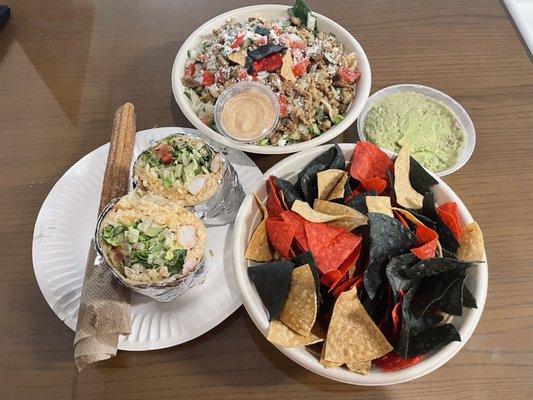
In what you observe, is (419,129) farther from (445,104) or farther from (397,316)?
(397,316)

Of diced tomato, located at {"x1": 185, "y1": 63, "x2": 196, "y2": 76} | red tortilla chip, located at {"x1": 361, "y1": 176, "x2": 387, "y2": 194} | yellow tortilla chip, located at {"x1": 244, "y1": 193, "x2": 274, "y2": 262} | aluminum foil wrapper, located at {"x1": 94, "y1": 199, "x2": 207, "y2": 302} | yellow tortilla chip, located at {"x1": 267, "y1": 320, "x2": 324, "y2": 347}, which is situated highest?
red tortilla chip, located at {"x1": 361, "y1": 176, "x2": 387, "y2": 194}

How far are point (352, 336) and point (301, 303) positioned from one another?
0.35ft

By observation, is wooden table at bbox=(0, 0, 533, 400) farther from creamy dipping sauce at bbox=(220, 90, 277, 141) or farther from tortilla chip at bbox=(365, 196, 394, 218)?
tortilla chip at bbox=(365, 196, 394, 218)

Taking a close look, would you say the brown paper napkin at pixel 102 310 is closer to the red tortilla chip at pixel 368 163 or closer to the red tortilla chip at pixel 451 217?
the red tortilla chip at pixel 368 163

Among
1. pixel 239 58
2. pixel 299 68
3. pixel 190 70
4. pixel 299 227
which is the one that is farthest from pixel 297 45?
pixel 299 227

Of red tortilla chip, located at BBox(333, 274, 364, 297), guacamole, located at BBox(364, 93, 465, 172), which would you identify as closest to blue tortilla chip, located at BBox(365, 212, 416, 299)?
red tortilla chip, located at BBox(333, 274, 364, 297)

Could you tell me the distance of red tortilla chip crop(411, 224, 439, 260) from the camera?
2.79 ft

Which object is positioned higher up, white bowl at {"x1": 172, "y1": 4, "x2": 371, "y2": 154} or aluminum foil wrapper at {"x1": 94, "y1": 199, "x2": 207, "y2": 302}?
white bowl at {"x1": 172, "y1": 4, "x2": 371, "y2": 154}

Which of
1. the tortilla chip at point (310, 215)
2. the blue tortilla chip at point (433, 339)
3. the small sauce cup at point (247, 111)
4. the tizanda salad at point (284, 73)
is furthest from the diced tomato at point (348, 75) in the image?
the blue tortilla chip at point (433, 339)

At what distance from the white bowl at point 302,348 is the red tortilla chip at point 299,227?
10cm

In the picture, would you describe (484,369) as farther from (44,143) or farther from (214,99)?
(44,143)

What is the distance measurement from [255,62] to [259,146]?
0.27 m

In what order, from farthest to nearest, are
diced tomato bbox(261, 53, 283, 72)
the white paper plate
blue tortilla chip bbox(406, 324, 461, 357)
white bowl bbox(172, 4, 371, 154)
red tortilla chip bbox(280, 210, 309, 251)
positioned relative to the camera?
diced tomato bbox(261, 53, 283, 72) → white bowl bbox(172, 4, 371, 154) → the white paper plate → red tortilla chip bbox(280, 210, 309, 251) → blue tortilla chip bbox(406, 324, 461, 357)

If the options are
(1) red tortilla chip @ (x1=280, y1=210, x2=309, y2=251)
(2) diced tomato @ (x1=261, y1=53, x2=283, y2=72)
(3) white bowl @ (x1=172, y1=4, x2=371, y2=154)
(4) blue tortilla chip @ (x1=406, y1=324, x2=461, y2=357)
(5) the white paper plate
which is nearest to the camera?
(4) blue tortilla chip @ (x1=406, y1=324, x2=461, y2=357)
